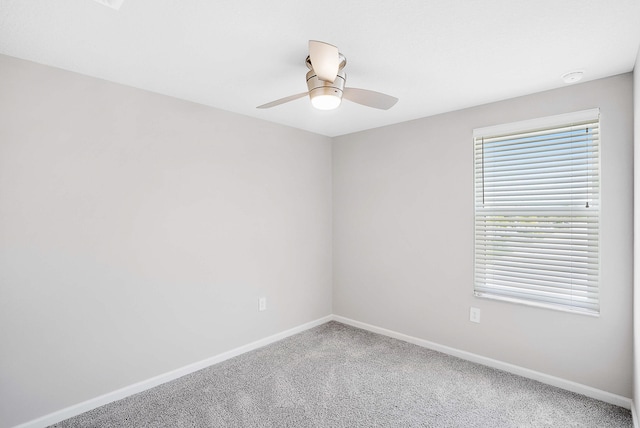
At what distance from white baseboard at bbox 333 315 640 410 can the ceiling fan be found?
228cm

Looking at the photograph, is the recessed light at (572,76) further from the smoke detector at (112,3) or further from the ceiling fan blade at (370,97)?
the smoke detector at (112,3)

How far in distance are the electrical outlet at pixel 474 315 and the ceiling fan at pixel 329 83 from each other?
76.7 inches

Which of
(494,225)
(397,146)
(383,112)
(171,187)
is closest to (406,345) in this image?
(494,225)

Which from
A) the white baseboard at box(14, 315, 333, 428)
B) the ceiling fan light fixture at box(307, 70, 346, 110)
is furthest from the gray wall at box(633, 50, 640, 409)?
the white baseboard at box(14, 315, 333, 428)

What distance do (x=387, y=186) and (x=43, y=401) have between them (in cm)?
318

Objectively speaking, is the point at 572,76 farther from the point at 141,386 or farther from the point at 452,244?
the point at 141,386

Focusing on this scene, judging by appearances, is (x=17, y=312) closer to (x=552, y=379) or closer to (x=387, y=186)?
(x=387, y=186)

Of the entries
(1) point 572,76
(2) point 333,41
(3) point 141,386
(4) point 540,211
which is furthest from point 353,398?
(1) point 572,76

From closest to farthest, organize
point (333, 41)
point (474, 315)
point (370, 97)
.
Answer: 1. point (333, 41)
2. point (370, 97)
3. point (474, 315)

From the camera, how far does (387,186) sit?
3.55m

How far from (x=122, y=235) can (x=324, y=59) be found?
1.87m

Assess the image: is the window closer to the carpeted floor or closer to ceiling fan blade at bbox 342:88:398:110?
the carpeted floor

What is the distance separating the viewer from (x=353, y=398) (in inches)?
94.0

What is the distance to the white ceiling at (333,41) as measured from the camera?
1534 mm
